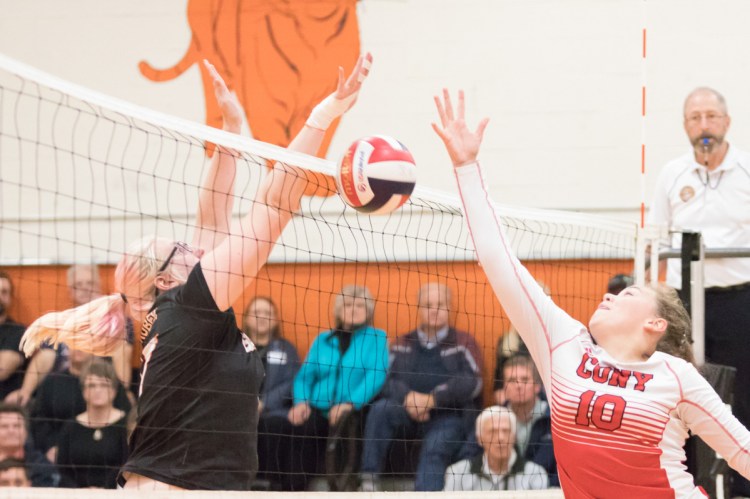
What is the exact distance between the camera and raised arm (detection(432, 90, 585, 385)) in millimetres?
3539

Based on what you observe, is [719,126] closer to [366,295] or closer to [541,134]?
[541,134]

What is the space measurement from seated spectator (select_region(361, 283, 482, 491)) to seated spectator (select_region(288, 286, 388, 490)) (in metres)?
0.16

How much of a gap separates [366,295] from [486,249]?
3.58 meters

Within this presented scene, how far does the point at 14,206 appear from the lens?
8250 millimetres

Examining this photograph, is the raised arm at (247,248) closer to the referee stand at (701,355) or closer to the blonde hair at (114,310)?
the blonde hair at (114,310)

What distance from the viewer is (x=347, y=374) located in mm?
6828

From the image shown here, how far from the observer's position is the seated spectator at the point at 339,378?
266 inches

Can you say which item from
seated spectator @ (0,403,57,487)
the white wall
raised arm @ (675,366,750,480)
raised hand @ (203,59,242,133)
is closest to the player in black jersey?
raised hand @ (203,59,242,133)

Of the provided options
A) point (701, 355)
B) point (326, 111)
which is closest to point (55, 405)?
point (326, 111)

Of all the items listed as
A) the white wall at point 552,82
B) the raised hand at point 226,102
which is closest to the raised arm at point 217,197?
the raised hand at point 226,102

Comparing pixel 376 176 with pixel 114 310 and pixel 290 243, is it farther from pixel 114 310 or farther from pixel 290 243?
pixel 290 243

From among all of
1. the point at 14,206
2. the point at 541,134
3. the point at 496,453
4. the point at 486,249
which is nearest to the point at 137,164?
the point at 14,206

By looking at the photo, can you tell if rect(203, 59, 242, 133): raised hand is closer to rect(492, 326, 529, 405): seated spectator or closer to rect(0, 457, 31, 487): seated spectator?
rect(492, 326, 529, 405): seated spectator

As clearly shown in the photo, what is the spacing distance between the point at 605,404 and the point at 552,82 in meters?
4.67
